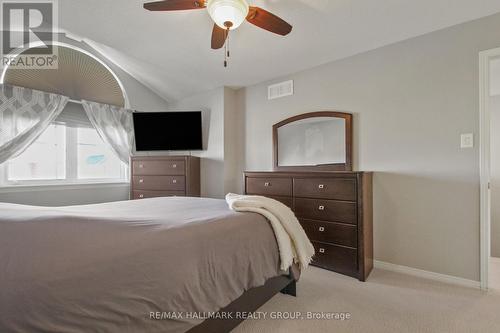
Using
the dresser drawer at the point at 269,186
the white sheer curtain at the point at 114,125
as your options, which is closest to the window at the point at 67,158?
the white sheer curtain at the point at 114,125

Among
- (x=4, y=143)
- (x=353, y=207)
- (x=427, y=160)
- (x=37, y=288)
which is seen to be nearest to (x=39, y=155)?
(x=4, y=143)

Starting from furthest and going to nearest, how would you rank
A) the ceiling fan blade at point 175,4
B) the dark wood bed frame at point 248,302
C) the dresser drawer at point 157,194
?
the dresser drawer at point 157,194, the ceiling fan blade at point 175,4, the dark wood bed frame at point 248,302

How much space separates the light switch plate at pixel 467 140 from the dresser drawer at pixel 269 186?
158 centimetres

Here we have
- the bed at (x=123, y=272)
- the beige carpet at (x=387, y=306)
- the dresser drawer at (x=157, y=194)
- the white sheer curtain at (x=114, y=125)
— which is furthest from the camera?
the dresser drawer at (x=157, y=194)

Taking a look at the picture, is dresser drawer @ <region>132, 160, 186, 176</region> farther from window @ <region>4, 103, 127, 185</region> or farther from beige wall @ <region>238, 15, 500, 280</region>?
beige wall @ <region>238, 15, 500, 280</region>

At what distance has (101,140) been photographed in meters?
3.90

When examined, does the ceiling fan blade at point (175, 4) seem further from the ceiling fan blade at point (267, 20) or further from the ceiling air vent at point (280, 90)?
the ceiling air vent at point (280, 90)

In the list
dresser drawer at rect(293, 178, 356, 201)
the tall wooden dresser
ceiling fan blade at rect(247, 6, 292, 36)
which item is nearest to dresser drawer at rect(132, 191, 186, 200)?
the tall wooden dresser

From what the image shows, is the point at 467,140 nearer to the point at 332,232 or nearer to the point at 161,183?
the point at 332,232

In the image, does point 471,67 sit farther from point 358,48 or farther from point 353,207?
point 353,207

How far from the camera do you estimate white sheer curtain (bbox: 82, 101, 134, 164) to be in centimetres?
365

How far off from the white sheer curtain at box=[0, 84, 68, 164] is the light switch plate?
15.0 feet

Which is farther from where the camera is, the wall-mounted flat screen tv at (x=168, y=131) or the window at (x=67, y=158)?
the wall-mounted flat screen tv at (x=168, y=131)

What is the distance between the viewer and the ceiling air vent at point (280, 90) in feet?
11.0
